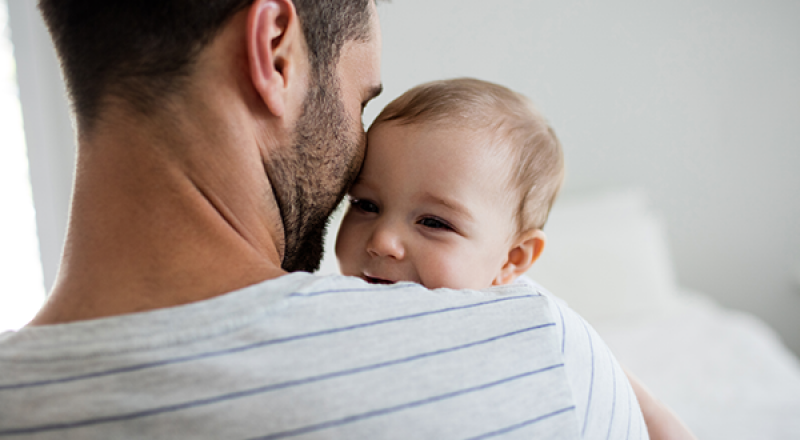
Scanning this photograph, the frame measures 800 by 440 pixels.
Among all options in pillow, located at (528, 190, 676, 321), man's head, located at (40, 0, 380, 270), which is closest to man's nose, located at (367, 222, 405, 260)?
man's head, located at (40, 0, 380, 270)

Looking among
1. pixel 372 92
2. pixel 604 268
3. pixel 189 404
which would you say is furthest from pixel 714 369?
pixel 189 404

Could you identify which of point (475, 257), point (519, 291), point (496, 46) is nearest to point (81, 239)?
point (519, 291)

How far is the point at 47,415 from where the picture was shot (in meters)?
0.51

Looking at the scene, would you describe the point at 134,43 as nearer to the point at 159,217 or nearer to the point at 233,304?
the point at 159,217

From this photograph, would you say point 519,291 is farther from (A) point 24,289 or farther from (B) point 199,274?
(A) point 24,289

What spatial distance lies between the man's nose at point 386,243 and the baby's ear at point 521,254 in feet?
0.85

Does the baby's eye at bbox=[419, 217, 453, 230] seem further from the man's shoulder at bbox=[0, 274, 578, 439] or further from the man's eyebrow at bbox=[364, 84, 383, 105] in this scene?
the man's shoulder at bbox=[0, 274, 578, 439]

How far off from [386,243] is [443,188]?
14cm

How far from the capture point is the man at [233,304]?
52 cm

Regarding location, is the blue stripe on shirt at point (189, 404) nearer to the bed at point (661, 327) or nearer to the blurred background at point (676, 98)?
the bed at point (661, 327)

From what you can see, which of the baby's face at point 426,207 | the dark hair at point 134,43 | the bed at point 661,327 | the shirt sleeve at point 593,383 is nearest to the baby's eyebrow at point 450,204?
the baby's face at point 426,207

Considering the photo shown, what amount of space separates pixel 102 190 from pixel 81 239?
59 mm

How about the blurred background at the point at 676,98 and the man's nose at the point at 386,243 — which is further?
the blurred background at the point at 676,98

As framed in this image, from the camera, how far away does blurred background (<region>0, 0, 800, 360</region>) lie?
3.03 meters
